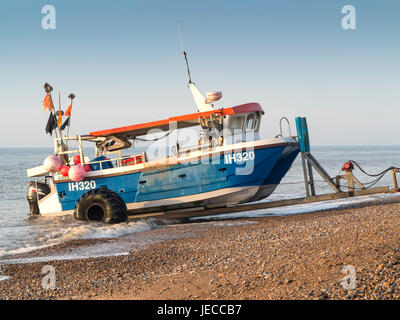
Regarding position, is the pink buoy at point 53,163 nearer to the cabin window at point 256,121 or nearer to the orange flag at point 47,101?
the orange flag at point 47,101

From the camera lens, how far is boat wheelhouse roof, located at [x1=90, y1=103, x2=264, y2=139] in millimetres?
12672

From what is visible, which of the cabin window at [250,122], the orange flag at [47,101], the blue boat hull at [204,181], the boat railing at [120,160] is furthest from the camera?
the orange flag at [47,101]

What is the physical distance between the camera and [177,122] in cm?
1306

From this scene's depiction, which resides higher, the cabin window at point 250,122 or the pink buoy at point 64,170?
the cabin window at point 250,122

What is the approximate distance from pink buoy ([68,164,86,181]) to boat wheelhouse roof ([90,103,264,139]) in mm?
1089

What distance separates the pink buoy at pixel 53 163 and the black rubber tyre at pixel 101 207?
1500mm

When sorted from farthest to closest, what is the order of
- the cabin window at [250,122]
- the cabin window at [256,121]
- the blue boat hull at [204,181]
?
the cabin window at [256,121]
the cabin window at [250,122]
the blue boat hull at [204,181]

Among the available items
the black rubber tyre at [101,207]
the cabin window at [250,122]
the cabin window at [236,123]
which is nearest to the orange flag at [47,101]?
the black rubber tyre at [101,207]

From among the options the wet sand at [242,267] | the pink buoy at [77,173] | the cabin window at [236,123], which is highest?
the cabin window at [236,123]

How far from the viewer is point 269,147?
1220 cm

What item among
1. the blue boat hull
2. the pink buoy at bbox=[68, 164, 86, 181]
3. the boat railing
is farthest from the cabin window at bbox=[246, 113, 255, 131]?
the pink buoy at bbox=[68, 164, 86, 181]

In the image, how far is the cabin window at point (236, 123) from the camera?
13031 mm

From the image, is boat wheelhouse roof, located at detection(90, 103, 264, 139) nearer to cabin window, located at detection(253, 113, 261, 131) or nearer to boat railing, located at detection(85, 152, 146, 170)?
cabin window, located at detection(253, 113, 261, 131)
